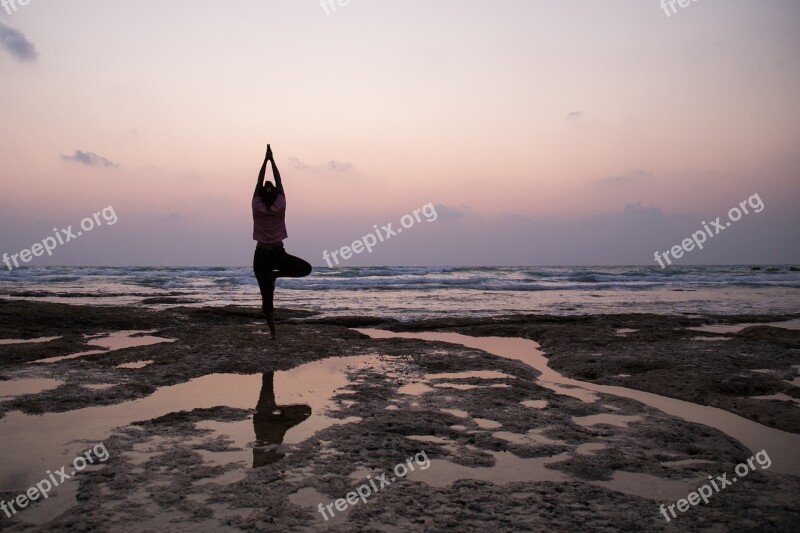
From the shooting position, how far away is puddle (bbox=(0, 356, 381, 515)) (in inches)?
119

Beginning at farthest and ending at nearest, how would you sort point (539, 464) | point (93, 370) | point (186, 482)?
point (93, 370) < point (539, 464) < point (186, 482)

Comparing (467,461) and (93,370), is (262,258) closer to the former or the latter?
(93,370)

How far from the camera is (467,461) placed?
310 cm

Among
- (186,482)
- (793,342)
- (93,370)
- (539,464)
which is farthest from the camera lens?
(793,342)

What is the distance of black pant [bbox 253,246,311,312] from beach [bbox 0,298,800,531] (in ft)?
2.99

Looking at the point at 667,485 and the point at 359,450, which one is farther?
the point at 359,450

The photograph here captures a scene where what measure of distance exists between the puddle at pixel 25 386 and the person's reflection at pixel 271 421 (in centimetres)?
191

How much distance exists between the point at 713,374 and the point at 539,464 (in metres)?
3.37

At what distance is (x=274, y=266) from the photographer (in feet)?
22.8

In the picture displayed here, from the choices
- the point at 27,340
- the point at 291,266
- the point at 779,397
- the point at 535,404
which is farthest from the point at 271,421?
the point at 27,340

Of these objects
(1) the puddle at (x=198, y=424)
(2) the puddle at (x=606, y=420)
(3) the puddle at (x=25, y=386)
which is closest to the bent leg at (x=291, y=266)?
(1) the puddle at (x=198, y=424)

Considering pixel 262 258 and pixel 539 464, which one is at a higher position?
pixel 262 258

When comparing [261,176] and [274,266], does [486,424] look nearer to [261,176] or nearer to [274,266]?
[274,266]

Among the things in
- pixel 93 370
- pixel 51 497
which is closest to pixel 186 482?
pixel 51 497
